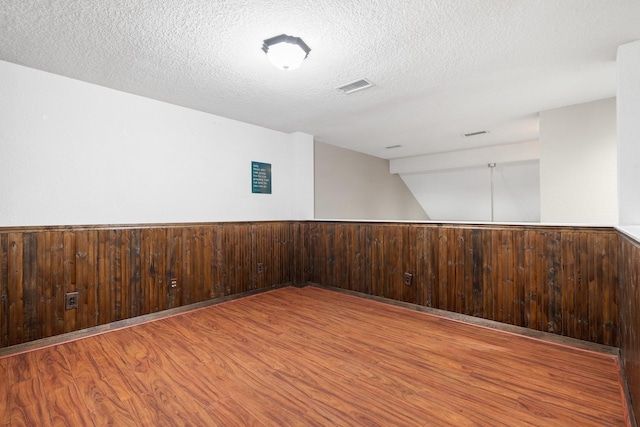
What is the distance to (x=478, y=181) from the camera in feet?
22.5

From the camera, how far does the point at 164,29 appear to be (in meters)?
2.16

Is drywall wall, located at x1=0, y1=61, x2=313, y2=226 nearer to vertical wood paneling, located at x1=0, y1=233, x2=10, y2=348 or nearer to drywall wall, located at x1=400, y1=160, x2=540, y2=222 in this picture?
vertical wood paneling, located at x1=0, y1=233, x2=10, y2=348

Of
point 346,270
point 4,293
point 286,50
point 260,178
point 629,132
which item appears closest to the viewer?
point 286,50

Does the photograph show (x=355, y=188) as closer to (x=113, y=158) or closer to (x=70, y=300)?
(x=113, y=158)

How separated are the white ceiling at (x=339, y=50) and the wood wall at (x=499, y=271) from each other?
1554 millimetres

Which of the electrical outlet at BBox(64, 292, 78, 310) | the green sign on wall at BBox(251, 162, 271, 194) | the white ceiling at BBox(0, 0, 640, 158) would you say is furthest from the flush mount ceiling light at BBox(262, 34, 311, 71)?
the electrical outlet at BBox(64, 292, 78, 310)

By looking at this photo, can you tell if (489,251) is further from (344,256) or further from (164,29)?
(164,29)

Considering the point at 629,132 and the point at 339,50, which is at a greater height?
the point at 339,50

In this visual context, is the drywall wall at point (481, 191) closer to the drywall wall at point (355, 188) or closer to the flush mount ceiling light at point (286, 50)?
the drywall wall at point (355, 188)

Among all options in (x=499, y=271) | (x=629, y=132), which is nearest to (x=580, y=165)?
(x=629, y=132)

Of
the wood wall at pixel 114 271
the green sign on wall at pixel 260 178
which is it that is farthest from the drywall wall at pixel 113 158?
the wood wall at pixel 114 271

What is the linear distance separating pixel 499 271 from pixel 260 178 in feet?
11.3

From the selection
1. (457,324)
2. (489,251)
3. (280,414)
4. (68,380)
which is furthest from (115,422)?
(489,251)

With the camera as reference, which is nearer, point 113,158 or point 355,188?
point 113,158
